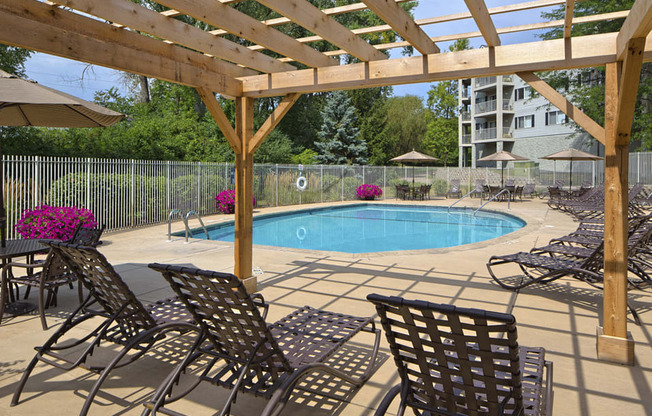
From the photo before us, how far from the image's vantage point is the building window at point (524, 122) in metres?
37.5

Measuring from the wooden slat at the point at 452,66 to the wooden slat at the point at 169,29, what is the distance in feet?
1.10

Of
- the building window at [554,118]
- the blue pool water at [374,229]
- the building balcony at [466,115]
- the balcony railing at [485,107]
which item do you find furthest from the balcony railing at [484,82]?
the blue pool water at [374,229]

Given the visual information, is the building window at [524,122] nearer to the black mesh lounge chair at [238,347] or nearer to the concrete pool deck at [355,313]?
the concrete pool deck at [355,313]

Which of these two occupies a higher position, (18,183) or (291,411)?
(18,183)

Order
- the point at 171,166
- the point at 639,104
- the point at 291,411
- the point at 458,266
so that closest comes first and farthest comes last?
the point at 291,411
the point at 458,266
the point at 171,166
the point at 639,104

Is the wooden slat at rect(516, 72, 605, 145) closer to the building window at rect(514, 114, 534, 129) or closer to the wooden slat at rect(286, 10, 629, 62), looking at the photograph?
the wooden slat at rect(286, 10, 629, 62)

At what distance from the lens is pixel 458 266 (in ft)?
23.7

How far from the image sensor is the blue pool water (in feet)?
40.1

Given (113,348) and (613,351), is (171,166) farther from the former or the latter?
(613,351)

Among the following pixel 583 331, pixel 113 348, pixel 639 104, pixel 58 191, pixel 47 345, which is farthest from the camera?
pixel 639 104

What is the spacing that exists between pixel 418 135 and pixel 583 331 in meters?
41.8

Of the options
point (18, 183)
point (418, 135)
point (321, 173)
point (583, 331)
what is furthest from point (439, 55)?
point (418, 135)

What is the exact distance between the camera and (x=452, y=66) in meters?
4.45

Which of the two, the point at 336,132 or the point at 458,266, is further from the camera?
the point at 336,132
